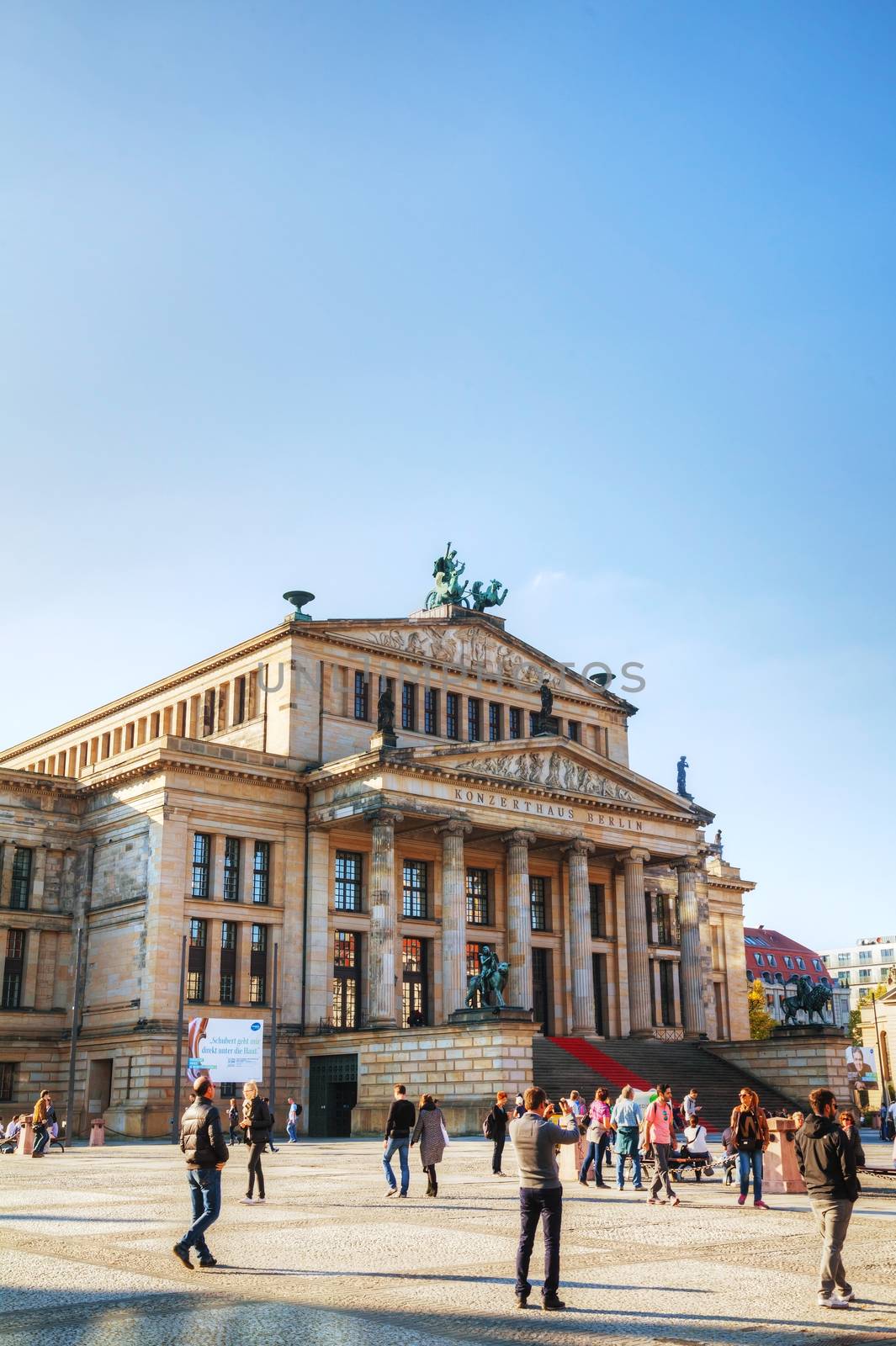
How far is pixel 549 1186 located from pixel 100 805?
165 ft

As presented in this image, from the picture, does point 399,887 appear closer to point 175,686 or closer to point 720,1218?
point 175,686

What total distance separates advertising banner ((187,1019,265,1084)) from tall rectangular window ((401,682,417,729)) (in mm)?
20038

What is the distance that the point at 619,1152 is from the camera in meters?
26.6

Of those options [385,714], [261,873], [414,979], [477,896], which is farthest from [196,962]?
[477,896]

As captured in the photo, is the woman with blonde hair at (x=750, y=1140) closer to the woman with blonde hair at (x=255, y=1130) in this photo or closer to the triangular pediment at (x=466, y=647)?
the woman with blonde hair at (x=255, y=1130)

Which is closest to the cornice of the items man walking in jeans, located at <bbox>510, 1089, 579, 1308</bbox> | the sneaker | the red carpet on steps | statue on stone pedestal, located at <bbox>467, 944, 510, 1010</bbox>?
statue on stone pedestal, located at <bbox>467, 944, 510, 1010</bbox>

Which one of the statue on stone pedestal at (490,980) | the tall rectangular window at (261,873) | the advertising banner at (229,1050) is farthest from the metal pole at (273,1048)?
the statue on stone pedestal at (490,980)

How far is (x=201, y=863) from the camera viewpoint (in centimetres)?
5700

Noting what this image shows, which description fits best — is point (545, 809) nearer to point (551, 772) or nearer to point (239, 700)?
point (551, 772)

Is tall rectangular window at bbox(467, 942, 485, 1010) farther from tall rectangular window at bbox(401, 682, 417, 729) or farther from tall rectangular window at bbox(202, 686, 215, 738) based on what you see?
tall rectangular window at bbox(202, 686, 215, 738)

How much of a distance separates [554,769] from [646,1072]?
14386mm

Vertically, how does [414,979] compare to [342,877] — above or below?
below

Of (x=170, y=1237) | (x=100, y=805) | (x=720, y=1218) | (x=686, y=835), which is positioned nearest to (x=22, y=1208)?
(x=170, y=1237)

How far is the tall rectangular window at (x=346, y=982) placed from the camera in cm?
5953
